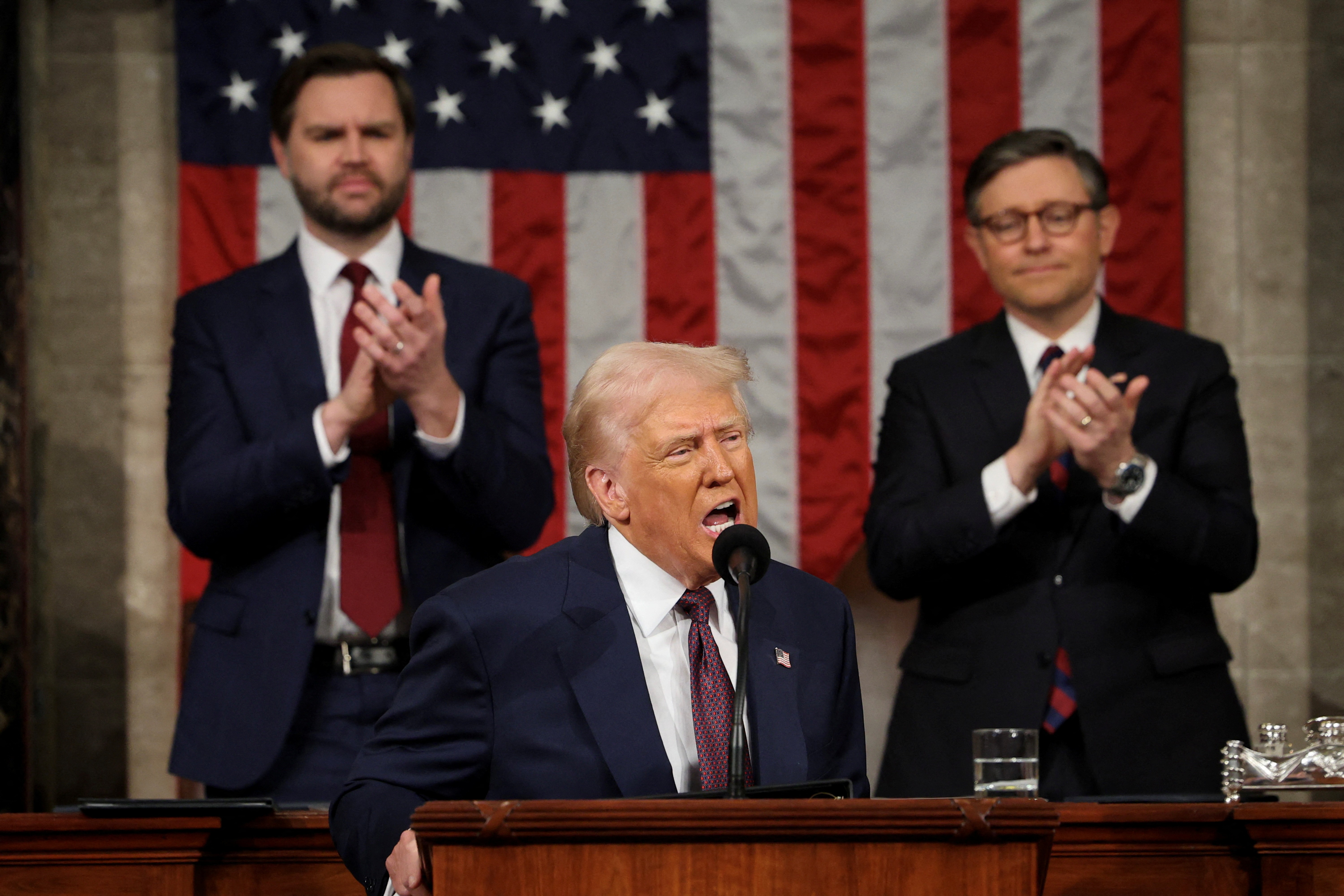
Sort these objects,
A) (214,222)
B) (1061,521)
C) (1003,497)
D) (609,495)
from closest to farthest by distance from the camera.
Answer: (609,495), (1003,497), (1061,521), (214,222)

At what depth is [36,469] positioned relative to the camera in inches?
181

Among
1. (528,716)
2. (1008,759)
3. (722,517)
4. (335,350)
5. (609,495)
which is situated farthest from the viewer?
(335,350)

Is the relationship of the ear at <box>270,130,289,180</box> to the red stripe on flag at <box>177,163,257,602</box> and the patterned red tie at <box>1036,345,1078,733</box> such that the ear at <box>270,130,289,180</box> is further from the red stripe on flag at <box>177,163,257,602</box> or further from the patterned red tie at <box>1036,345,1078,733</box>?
the patterned red tie at <box>1036,345,1078,733</box>

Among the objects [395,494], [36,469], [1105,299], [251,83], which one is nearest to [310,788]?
[395,494]

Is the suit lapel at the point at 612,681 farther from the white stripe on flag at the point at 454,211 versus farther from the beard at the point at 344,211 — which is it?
the white stripe on flag at the point at 454,211

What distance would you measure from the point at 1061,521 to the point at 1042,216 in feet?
2.21

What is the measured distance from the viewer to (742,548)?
2016 millimetres

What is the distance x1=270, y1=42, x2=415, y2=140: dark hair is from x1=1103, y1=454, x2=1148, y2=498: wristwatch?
1.70 meters

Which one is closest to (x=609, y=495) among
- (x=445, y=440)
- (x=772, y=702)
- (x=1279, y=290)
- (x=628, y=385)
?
(x=628, y=385)

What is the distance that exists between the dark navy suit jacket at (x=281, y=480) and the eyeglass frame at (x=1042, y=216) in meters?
1.05

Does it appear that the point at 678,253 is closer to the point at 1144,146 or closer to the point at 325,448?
the point at 1144,146

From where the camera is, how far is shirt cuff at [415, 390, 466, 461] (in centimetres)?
323

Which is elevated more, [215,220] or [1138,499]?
[215,220]

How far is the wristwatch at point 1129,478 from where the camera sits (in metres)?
3.21
